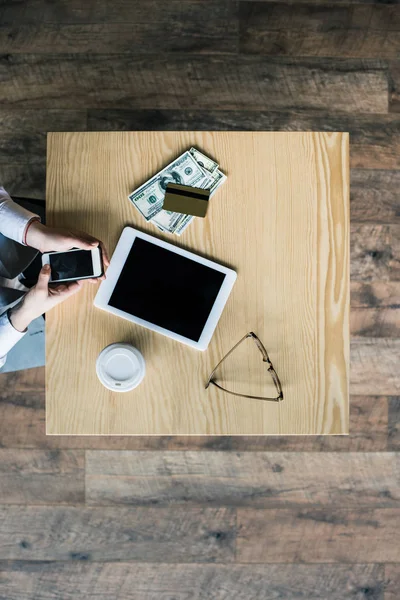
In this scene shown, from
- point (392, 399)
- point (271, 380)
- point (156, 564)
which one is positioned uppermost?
point (271, 380)

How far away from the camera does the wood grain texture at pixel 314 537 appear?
5.37ft

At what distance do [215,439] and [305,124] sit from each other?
1.14 m

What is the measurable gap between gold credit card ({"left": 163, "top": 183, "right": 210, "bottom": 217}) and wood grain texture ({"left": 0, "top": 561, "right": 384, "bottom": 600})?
121 centimetres

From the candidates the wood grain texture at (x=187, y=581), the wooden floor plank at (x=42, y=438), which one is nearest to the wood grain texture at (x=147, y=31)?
the wooden floor plank at (x=42, y=438)

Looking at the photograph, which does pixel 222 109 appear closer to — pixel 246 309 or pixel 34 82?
pixel 34 82

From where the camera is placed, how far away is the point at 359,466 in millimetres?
1654

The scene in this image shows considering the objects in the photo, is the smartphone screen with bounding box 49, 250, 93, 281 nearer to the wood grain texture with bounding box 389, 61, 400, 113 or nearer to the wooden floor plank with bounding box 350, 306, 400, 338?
the wooden floor plank with bounding box 350, 306, 400, 338

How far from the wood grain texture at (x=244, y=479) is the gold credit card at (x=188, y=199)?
895 mm

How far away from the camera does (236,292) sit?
111 centimetres

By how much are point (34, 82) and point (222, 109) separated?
0.67 m

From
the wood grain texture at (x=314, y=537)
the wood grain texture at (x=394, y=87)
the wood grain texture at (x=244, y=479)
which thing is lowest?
the wood grain texture at (x=314, y=537)

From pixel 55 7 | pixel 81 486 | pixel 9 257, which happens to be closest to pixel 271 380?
pixel 9 257

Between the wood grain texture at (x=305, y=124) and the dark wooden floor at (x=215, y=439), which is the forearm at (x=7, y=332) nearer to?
the dark wooden floor at (x=215, y=439)

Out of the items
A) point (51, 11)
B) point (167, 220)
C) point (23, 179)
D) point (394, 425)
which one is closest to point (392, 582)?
point (394, 425)
